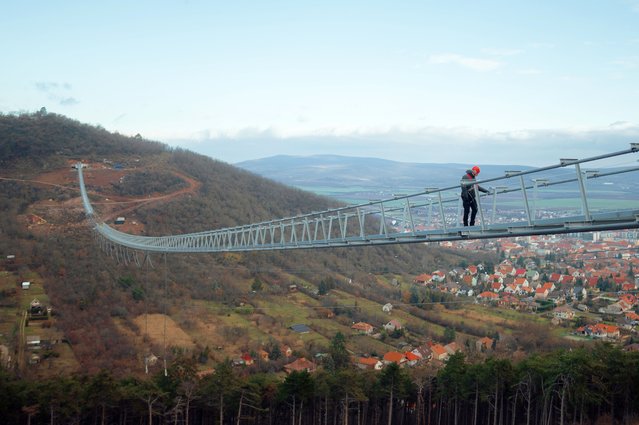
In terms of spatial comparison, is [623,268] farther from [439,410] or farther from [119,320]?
[119,320]

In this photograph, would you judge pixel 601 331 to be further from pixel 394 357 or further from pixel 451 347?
pixel 394 357

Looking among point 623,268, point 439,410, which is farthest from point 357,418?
point 623,268

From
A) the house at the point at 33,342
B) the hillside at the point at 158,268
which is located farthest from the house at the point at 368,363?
the house at the point at 33,342

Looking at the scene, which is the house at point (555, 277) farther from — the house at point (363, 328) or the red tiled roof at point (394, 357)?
the red tiled roof at point (394, 357)

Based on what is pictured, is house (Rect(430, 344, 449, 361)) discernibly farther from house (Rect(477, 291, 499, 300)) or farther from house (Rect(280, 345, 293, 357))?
house (Rect(477, 291, 499, 300))

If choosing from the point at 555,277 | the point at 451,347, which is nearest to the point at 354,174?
the point at 555,277
